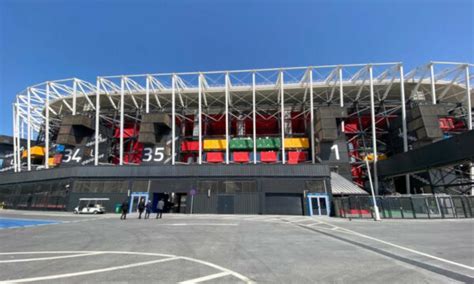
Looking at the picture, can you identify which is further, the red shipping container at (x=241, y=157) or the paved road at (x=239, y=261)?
the red shipping container at (x=241, y=157)

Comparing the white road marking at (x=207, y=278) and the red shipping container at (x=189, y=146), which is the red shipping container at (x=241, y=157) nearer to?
the red shipping container at (x=189, y=146)

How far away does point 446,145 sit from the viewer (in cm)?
2847

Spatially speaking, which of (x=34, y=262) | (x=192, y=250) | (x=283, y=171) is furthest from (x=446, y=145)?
(x=34, y=262)

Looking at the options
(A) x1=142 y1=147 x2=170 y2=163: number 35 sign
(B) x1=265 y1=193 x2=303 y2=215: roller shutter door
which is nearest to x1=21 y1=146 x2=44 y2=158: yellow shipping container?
(A) x1=142 y1=147 x2=170 y2=163: number 35 sign

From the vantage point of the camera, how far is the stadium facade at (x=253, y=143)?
34438 mm

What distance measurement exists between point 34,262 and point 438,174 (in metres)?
41.2

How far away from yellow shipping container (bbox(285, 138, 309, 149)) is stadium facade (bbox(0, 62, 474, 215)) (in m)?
0.17

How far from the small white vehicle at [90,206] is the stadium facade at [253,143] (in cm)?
83

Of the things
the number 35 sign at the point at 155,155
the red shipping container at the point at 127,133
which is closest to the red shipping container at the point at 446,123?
the number 35 sign at the point at 155,155

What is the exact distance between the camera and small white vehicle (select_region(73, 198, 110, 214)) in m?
33.7

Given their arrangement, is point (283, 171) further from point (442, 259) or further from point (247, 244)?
point (442, 259)

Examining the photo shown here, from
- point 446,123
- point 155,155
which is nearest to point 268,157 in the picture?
point 155,155

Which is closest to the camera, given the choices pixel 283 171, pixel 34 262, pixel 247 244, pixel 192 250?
pixel 34 262

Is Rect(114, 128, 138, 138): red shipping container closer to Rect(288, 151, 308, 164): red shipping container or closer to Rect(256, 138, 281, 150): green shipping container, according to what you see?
Rect(256, 138, 281, 150): green shipping container
